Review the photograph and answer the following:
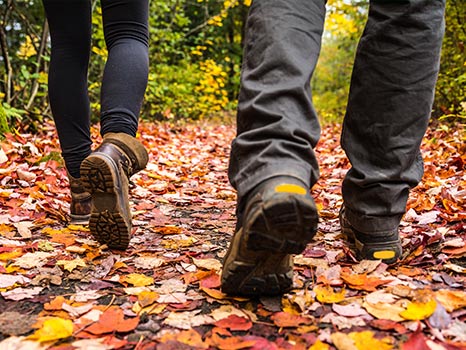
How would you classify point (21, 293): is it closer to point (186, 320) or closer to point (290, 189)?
point (186, 320)

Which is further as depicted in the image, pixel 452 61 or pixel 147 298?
pixel 452 61

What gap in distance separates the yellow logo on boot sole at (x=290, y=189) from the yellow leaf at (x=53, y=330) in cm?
59

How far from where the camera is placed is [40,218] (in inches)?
84.1

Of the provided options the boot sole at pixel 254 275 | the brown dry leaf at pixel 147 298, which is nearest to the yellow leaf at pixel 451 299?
the boot sole at pixel 254 275

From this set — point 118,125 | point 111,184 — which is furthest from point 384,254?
point 118,125

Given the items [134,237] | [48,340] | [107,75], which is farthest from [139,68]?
[48,340]

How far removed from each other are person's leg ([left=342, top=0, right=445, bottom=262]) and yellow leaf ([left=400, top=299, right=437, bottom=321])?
1.12ft

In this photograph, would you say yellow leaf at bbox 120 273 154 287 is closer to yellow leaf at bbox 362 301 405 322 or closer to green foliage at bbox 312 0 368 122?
yellow leaf at bbox 362 301 405 322

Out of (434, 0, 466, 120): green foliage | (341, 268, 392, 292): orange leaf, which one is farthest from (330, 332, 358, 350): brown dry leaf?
(434, 0, 466, 120): green foliage

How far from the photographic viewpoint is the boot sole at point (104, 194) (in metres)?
1.49

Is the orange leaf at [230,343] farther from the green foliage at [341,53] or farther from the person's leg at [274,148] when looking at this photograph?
the green foliage at [341,53]

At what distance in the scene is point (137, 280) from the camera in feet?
4.75

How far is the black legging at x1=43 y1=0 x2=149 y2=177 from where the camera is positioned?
5.56ft

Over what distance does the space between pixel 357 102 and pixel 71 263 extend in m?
1.10
